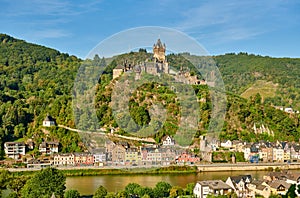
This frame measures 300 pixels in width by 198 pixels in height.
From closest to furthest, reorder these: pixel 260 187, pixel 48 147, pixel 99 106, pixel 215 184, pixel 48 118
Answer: pixel 215 184 < pixel 260 187 < pixel 48 147 < pixel 99 106 < pixel 48 118

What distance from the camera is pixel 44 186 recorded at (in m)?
9.19

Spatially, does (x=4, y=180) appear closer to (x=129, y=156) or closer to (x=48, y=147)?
(x=129, y=156)

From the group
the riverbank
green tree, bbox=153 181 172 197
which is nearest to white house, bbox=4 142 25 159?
the riverbank

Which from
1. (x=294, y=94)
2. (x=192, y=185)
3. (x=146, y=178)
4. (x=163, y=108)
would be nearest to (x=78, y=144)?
(x=163, y=108)

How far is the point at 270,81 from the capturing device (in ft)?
130

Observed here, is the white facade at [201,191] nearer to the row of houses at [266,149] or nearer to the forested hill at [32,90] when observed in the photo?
the row of houses at [266,149]

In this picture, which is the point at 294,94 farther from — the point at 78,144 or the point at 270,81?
the point at 78,144

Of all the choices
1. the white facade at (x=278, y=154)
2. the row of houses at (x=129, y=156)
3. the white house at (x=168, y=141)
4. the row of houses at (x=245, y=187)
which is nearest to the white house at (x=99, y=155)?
the row of houses at (x=129, y=156)

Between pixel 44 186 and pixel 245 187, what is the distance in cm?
450

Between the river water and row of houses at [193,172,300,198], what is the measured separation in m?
2.00

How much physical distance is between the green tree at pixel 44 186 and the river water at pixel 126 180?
5.16ft

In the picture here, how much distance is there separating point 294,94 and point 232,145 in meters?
18.7

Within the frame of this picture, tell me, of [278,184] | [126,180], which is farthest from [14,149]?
[278,184]

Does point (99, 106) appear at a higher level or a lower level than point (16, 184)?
higher
